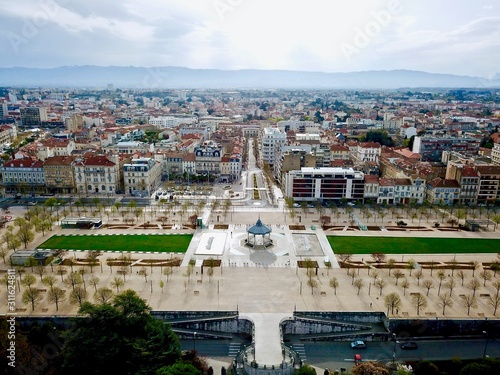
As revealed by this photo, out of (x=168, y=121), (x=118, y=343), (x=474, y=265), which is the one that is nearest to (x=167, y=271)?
(x=118, y=343)

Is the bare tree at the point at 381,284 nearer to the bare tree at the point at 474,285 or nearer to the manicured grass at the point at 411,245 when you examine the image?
the bare tree at the point at 474,285

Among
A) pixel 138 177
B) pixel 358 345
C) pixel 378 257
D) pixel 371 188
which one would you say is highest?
pixel 138 177

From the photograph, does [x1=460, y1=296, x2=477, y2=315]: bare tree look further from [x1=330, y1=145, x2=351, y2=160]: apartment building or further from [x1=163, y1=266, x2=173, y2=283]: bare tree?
[x1=330, y1=145, x2=351, y2=160]: apartment building

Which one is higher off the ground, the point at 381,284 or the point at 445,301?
the point at 381,284

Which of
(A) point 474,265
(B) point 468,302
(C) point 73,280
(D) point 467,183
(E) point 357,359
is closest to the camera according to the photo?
(E) point 357,359

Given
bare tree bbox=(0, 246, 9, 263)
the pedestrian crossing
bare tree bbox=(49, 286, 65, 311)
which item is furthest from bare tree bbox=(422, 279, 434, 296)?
bare tree bbox=(0, 246, 9, 263)

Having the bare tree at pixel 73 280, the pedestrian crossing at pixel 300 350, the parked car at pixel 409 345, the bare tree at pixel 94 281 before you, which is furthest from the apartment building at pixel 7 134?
the parked car at pixel 409 345

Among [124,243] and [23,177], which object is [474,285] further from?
[23,177]

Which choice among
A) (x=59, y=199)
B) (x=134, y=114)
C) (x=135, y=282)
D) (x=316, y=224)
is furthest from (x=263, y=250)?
(x=134, y=114)
